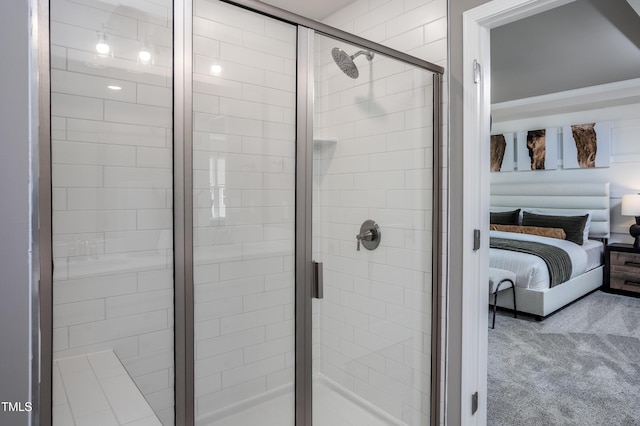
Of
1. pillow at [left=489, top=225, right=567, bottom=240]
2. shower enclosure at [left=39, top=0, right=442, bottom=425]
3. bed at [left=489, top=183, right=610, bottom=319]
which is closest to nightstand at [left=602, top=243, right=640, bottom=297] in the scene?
bed at [left=489, top=183, right=610, bottom=319]

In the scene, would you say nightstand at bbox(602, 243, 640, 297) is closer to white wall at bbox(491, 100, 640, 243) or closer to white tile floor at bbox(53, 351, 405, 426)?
white wall at bbox(491, 100, 640, 243)

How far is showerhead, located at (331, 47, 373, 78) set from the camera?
1638 mm

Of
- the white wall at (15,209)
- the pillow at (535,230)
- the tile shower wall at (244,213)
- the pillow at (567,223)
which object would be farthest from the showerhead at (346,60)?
the pillow at (567,223)

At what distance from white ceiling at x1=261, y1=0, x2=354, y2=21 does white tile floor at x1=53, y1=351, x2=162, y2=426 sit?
85.8 inches

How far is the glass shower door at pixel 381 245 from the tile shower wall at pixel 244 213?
331 millimetres

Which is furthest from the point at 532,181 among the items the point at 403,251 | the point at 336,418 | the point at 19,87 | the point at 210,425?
the point at 19,87

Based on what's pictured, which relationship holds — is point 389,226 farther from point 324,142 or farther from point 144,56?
point 144,56

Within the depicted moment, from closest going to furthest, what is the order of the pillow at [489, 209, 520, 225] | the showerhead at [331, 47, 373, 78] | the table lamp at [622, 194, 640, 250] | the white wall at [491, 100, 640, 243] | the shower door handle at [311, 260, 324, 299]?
the shower door handle at [311, 260, 324, 299]
the showerhead at [331, 47, 373, 78]
the table lamp at [622, 194, 640, 250]
the white wall at [491, 100, 640, 243]
the pillow at [489, 209, 520, 225]

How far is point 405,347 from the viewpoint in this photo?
2004mm

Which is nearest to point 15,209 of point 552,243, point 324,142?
point 324,142

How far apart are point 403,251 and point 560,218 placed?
4317 millimetres

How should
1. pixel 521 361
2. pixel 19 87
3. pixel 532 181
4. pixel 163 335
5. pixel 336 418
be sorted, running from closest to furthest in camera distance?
pixel 19 87, pixel 163 335, pixel 336 418, pixel 521 361, pixel 532 181

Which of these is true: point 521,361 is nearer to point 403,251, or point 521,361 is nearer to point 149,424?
point 403,251

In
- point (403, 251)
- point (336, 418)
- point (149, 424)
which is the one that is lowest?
point (336, 418)
